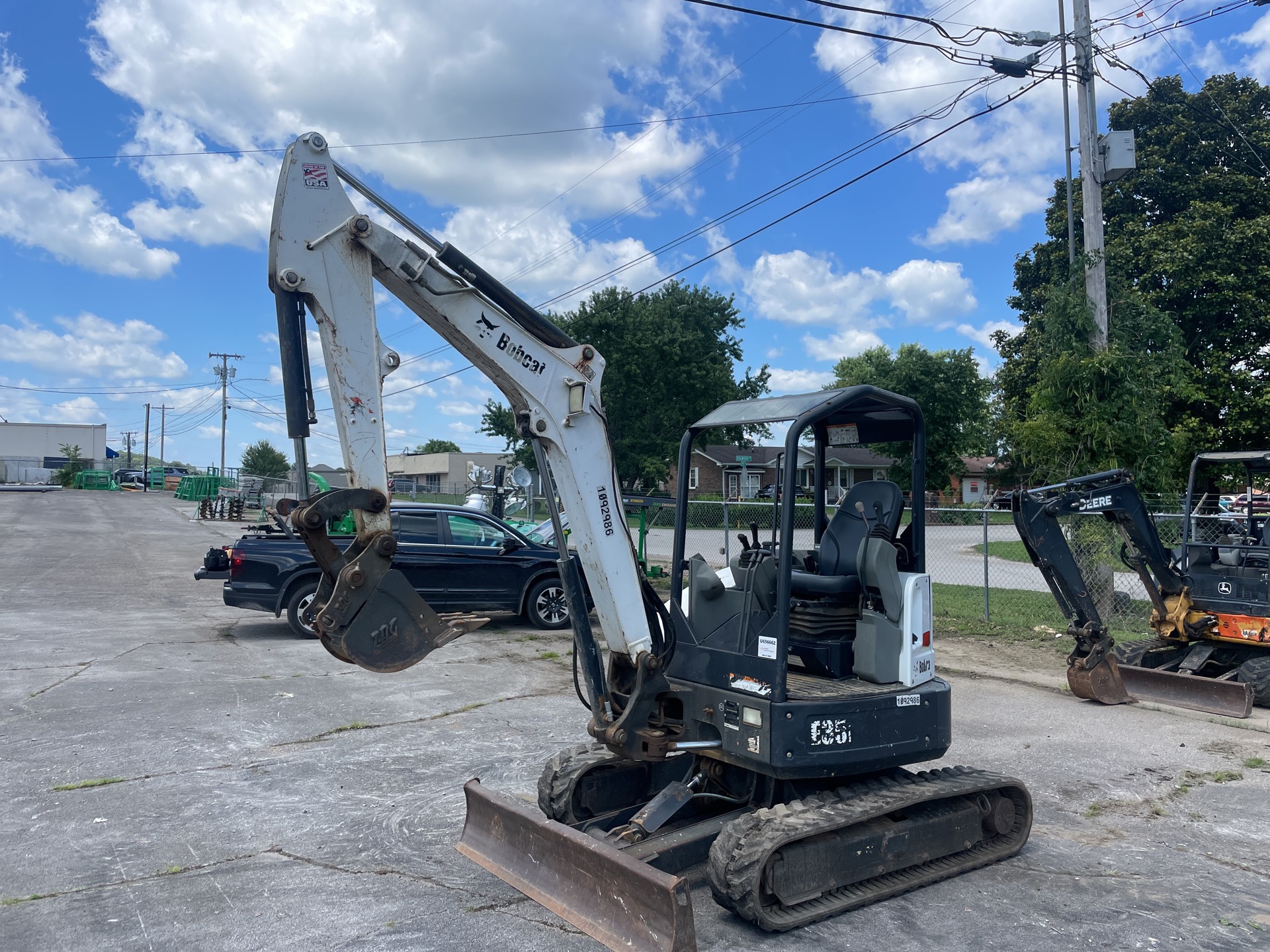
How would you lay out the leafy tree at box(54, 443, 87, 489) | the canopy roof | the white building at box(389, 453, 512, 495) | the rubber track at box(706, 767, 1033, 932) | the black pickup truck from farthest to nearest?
the white building at box(389, 453, 512, 495), the leafy tree at box(54, 443, 87, 489), the black pickup truck, the canopy roof, the rubber track at box(706, 767, 1033, 932)

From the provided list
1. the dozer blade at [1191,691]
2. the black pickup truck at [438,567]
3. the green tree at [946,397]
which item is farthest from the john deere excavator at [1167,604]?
the green tree at [946,397]

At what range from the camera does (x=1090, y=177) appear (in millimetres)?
13469

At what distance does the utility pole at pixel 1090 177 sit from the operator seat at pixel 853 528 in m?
9.36

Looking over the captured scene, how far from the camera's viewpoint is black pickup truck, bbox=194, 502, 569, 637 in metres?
11.7

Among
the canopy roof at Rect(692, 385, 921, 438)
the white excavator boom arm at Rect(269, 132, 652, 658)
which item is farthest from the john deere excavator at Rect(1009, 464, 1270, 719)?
the white excavator boom arm at Rect(269, 132, 652, 658)

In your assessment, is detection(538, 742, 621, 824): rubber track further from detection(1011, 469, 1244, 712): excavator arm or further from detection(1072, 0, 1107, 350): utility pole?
detection(1072, 0, 1107, 350): utility pole

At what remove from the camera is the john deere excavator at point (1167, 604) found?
8.85m

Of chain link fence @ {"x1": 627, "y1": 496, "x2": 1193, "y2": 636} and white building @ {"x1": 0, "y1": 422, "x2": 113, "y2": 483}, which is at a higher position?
white building @ {"x1": 0, "y1": 422, "x2": 113, "y2": 483}

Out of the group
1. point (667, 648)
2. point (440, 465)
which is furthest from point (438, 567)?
point (440, 465)

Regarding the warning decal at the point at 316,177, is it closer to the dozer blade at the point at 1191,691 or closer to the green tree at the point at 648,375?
the dozer blade at the point at 1191,691

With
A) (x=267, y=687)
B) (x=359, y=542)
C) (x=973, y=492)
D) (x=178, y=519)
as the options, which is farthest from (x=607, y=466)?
(x=973, y=492)

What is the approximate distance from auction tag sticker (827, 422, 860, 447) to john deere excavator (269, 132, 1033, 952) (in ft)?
0.18

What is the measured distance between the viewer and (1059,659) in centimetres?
1097

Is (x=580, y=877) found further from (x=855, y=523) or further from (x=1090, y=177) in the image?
(x=1090, y=177)
